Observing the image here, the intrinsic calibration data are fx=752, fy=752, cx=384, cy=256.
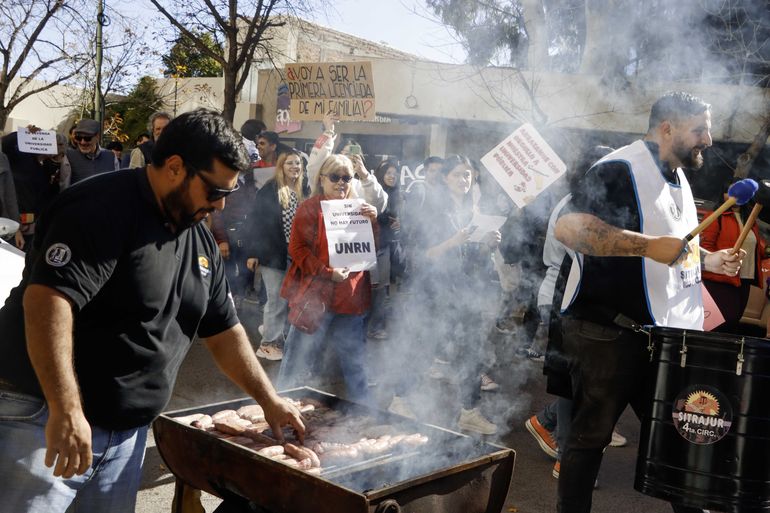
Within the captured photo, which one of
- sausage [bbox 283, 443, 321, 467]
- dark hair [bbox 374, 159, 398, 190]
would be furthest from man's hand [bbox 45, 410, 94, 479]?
dark hair [bbox 374, 159, 398, 190]

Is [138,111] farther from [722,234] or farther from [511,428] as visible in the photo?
[722,234]

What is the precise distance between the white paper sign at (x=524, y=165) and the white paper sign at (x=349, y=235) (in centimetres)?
94

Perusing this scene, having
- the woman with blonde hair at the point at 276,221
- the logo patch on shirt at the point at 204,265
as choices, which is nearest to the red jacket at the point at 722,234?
the woman with blonde hair at the point at 276,221

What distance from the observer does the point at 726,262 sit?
364cm

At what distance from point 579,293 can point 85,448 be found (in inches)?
88.5

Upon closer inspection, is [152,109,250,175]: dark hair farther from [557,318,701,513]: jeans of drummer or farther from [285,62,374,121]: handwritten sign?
[285,62,374,121]: handwritten sign

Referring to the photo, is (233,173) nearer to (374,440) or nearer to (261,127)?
(374,440)

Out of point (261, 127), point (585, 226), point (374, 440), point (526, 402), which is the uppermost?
point (261, 127)

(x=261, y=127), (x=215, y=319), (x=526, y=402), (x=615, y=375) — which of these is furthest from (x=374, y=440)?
(x=261, y=127)

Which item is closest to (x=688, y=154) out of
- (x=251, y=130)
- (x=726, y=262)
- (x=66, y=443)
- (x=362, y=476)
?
(x=726, y=262)

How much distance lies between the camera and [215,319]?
109 inches

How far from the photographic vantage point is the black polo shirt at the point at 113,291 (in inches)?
83.1

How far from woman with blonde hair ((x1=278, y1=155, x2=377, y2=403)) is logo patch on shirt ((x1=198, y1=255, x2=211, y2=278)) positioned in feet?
7.27

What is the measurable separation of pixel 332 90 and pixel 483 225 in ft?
14.5
